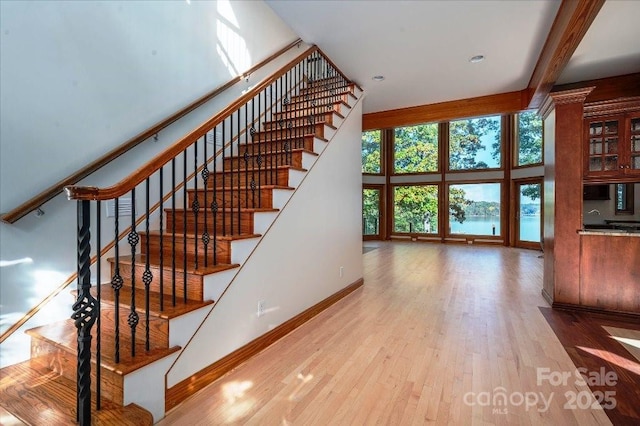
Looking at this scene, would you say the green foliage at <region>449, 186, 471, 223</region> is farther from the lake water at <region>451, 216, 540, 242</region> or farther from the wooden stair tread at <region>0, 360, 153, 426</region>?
the wooden stair tread at <region>0, 360, 153, 426</region>

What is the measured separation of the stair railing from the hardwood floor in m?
0.62

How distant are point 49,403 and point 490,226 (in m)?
10.6

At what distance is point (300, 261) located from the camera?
307 centimetres

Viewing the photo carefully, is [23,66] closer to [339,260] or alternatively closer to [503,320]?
[339,260]

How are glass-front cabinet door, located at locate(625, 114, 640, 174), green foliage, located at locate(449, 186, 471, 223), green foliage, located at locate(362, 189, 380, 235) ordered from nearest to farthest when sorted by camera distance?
glass-front cabinet door, located at locate(625, 114, 640, 174) → green foliage, located at locate(449, 186, 471, 223) → green foliage, located at locate(362, 189, 380, 235)

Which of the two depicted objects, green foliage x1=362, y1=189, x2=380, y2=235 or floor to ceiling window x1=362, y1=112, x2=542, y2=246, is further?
green foliage x1=362, y1=189, x2=380, y2=235

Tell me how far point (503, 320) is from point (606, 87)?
10.8ft

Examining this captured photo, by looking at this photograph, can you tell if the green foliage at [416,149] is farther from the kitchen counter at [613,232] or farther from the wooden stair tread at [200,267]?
the wooden stair tread at [200,267]

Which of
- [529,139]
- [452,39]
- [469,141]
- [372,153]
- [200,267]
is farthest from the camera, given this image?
[372,153]

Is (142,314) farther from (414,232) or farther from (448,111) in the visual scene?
(414,232)

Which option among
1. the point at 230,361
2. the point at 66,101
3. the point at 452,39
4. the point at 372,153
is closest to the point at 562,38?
the point at 452,39

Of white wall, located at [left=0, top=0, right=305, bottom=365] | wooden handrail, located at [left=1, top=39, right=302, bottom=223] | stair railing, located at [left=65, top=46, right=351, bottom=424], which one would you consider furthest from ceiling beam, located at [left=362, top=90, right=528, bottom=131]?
white wall, located at [left=0, top=0, right=305, bottom=365]

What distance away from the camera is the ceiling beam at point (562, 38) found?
87.6 inches

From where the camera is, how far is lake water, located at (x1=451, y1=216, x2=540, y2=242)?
8672mm
